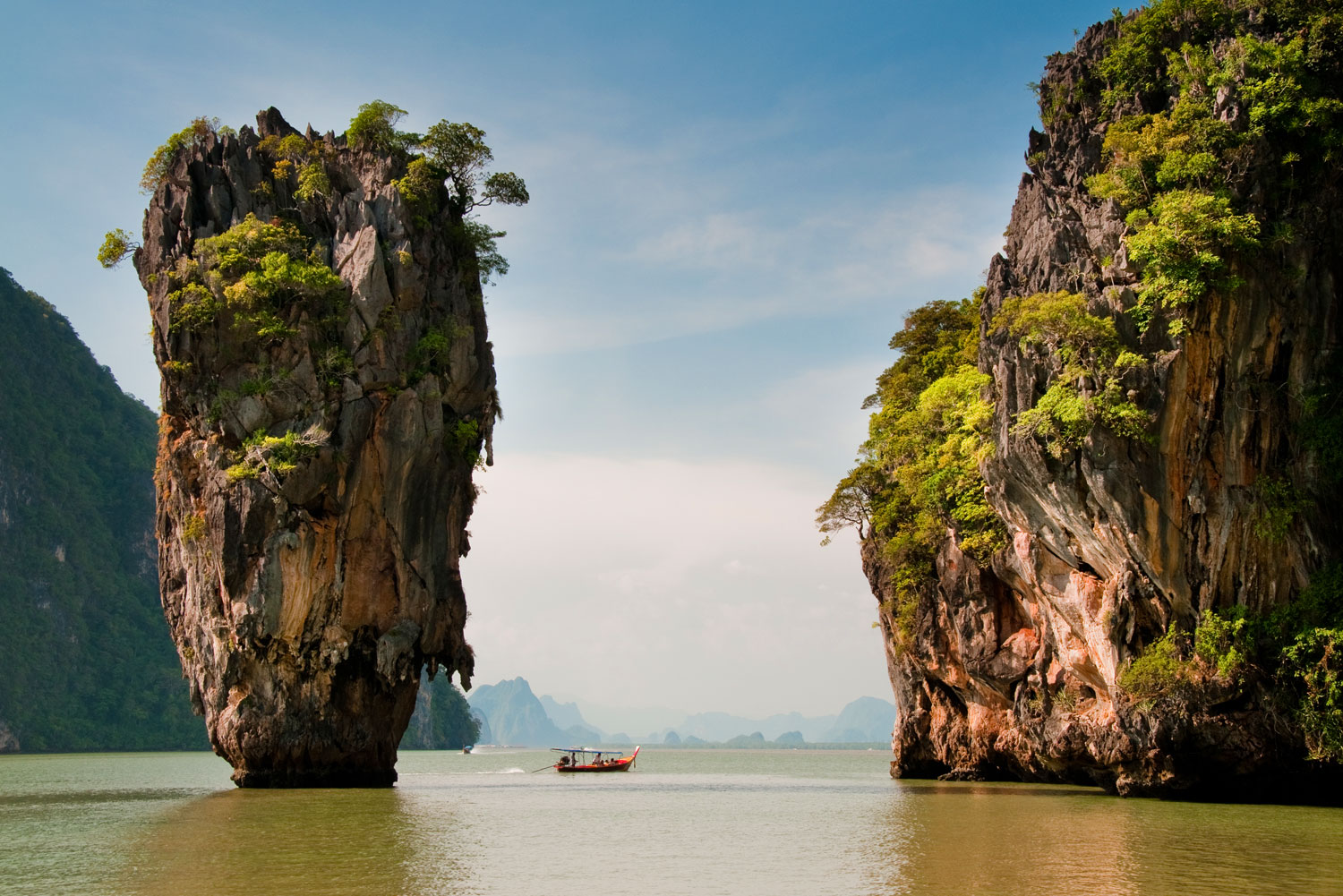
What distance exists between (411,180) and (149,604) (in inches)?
3503

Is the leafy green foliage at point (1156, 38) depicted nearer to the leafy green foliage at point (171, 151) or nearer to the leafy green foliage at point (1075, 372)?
the leafy green foliage at point (1075, 372)

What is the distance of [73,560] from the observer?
99.3 m

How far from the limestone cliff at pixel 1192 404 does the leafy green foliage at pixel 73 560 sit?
3560 inches

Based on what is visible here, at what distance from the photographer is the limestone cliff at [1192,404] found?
71.9 ft

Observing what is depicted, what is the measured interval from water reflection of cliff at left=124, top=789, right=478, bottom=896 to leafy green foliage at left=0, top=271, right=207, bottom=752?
259ft

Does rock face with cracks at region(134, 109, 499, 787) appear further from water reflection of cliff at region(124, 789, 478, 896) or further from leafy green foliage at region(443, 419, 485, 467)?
water reflection of cliff at region(124, 789, 478, 896)

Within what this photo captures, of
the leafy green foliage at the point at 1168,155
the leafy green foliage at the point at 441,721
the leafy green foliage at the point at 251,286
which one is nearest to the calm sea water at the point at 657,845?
the leafy green foliage at the point at 251,286

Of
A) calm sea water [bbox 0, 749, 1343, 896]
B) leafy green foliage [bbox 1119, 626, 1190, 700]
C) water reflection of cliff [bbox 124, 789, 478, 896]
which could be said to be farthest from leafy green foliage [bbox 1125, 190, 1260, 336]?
water reflection of cliff [bbox 124, 789, 478, 896]

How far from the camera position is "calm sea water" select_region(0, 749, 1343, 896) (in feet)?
45.9

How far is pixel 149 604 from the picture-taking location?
10619 centimetres

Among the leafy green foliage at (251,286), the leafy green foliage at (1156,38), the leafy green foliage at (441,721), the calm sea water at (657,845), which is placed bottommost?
the leafy green foliage at (441,721)

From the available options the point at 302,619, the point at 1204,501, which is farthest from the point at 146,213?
the point at 1204,501

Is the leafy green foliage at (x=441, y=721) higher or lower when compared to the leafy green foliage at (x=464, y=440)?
lower

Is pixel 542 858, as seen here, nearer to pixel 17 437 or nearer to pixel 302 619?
pixel 302 619
